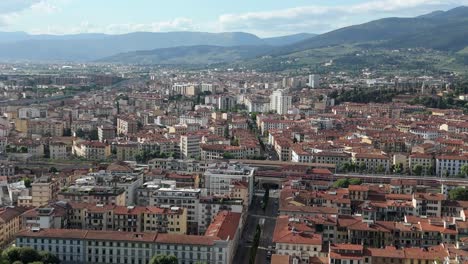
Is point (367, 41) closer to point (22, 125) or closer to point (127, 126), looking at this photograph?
point (127, 126)

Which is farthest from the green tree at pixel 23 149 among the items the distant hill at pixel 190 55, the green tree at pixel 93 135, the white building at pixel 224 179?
the distant hill at pixel 190 55

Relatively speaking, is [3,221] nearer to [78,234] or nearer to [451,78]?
[78,234]

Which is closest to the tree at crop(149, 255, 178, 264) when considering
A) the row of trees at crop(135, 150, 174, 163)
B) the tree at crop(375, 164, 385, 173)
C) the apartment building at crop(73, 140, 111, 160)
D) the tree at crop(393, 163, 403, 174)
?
the row of trees at crop(135, 150, 174, 163)

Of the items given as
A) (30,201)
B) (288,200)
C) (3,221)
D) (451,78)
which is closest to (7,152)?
(30,201)

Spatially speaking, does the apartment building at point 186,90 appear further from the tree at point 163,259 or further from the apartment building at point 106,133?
the tree at point 163,259

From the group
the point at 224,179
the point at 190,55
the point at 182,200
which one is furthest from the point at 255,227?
the point at 190,55

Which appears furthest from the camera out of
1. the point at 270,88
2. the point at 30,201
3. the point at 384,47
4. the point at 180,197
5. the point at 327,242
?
the point at 384,47
